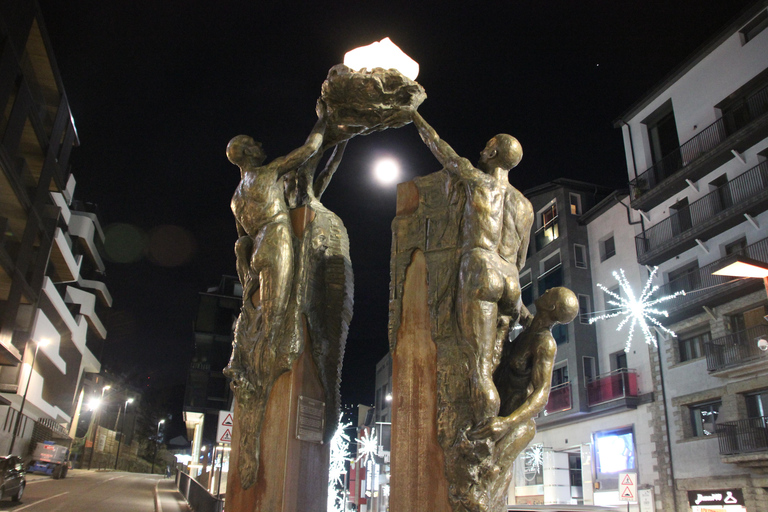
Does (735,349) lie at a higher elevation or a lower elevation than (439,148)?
higher

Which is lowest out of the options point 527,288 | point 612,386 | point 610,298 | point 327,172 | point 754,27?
point 327,172

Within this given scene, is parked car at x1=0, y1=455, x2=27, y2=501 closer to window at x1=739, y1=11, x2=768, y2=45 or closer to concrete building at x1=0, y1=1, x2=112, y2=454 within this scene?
concrete building at x1=0, y1=1, x2=112, y2=454

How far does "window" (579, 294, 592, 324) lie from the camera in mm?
30156

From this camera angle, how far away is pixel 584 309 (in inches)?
1210

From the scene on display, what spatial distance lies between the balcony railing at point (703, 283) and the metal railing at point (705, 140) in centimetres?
427

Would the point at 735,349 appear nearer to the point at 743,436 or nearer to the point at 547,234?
the point at 743,436

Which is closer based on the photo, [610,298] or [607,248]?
[610,298]

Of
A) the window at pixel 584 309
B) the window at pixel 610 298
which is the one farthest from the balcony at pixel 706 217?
the window at pixel 584 309

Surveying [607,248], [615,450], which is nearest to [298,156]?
[615,450]

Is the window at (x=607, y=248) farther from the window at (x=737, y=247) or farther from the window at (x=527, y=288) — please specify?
the window at (x=737, y=247)

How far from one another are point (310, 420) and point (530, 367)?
6.67 feet

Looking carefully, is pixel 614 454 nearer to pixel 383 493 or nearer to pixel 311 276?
pixel 383 493

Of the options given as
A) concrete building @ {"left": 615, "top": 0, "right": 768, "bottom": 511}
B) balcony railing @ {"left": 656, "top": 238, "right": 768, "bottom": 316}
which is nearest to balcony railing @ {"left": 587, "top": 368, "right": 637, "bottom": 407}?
concrete building @ {"left": 615, "top": 0, "right": 768, "bottom": 511}

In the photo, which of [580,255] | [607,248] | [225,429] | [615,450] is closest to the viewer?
[225,429]
